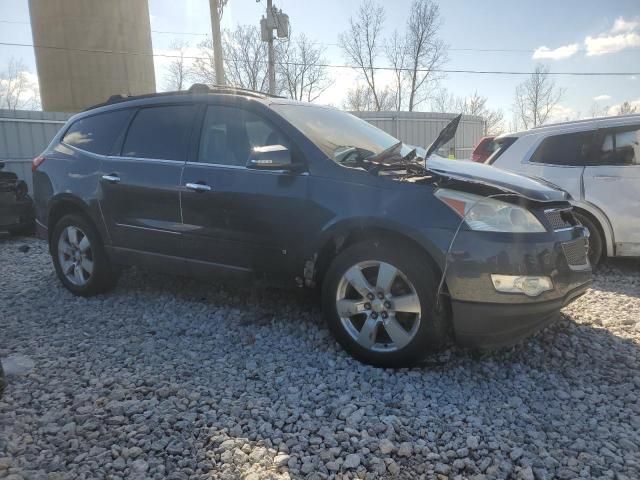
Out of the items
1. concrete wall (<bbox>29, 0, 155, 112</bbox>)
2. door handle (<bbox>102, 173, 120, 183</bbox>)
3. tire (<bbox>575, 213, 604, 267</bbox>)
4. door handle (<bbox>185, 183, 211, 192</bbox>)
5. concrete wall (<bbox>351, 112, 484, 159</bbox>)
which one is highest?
concrete wall (<bbox>29, 0, 155, 112</bbox>)

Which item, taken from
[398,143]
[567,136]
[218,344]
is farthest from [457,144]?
[218,344]

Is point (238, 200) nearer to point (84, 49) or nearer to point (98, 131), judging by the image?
point (98, 131)

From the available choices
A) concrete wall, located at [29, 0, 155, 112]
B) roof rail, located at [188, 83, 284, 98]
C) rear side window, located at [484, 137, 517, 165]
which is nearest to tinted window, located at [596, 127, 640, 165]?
rear side window, located at [484, 137, 517, 165]

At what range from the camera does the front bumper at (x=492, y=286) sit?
8.89 feet

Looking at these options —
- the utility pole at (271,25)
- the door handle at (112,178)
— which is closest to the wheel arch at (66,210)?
the door handle at (112,178)

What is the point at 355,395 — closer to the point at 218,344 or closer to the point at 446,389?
the point at 446,389

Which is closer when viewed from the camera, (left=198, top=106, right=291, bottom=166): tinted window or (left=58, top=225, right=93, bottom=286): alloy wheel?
(left=198, top=106, right=291, bottom=166): tinted window

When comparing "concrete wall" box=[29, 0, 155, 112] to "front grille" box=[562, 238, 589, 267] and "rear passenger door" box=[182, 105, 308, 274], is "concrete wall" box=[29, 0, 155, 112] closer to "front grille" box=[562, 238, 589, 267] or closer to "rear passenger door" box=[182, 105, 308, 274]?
"rear passenger door" box=[182, 105, 308, 274]

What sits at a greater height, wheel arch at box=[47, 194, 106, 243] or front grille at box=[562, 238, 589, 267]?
wheel arch at box=[47, 194, 106, 243]

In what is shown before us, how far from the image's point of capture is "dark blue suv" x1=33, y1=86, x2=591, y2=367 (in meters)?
2.78

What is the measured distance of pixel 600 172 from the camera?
520 cm

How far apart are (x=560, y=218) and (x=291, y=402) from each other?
2.03m

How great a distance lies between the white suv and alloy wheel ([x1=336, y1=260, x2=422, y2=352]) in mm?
2962

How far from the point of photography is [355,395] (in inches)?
108
